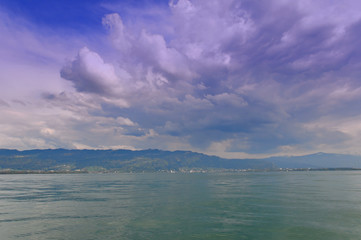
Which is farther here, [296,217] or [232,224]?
[296,217]

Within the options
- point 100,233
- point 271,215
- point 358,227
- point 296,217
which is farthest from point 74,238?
point 358,227

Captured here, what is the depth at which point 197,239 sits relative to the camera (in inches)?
1363

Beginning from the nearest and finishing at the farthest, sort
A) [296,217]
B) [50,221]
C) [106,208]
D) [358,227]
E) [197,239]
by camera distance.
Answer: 1. [197,239]
2. [358,227]
3. [50,221]
4. [296,217]
5. [106,208]

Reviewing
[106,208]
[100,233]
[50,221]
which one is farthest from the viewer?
[106,208]

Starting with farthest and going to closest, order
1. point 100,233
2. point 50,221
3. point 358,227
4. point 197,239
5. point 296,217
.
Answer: point 296,217, point 50,221, point 358,227, point 100,233, point 197,239

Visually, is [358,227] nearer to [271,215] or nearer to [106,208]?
[271,215]

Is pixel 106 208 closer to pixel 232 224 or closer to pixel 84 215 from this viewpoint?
pixel 84 215

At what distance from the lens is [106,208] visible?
5991cm

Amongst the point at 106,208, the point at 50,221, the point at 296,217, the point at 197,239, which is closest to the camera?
the point at 197,239

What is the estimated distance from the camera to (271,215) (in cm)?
5038

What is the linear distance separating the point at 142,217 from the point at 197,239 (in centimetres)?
1740

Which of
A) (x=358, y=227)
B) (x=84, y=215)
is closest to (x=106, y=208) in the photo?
(x=84, y=215)

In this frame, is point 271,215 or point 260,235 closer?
point 260,235

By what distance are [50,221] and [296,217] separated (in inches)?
1831
